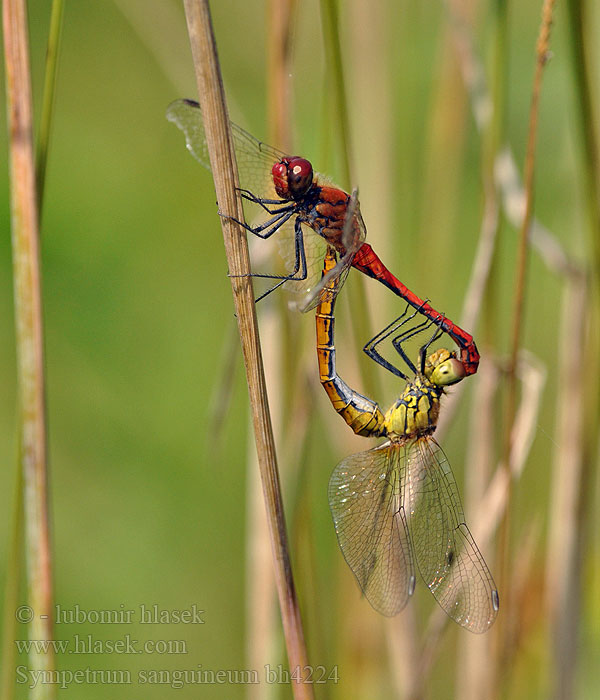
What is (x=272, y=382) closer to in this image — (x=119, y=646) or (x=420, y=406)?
(x=420, y=406)

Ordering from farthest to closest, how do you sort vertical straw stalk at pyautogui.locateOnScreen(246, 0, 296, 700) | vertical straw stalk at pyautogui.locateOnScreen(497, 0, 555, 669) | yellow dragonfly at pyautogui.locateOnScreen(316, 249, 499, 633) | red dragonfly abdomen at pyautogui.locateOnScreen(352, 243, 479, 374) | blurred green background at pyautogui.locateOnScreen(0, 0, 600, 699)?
blurred green background at pyautogui.locateOnScreen(0, 0, 600, 699), red dragonfly abdomen at pyautogui.locateOnScreen(352, 243, 479, 374), yellow dragonfly at pyautogui.locateOnScreen(316, 249, 499, 633), vertical straw stalk at pyautogui.locateOnScreen(246, 0, 296, 700), vertical straw stalk at pyautogui.locateOnScreen(497, 0, 555, 669)

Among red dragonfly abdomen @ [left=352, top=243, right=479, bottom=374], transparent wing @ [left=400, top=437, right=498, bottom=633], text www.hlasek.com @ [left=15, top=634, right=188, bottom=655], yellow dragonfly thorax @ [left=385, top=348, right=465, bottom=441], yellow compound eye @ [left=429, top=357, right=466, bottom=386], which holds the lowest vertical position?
text www.hlasek.com @ [left=15, top=634, right=188, bottom=655]

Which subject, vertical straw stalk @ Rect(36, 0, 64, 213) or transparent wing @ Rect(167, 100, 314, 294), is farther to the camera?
transparent wing @ Rect(167, 100, 314, 294)

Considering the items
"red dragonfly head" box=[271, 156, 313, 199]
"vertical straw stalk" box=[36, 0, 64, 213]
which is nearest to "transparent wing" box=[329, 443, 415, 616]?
"red dragonfly head" box=[271, 156, 313, 199]

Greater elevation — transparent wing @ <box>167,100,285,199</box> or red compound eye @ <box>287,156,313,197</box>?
transparent wing @ <box>167,100,285,199</box>

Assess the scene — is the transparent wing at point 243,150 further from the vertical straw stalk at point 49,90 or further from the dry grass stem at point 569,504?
the dry grass stem at point 569,504

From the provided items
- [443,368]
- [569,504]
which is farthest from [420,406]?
[569,504]

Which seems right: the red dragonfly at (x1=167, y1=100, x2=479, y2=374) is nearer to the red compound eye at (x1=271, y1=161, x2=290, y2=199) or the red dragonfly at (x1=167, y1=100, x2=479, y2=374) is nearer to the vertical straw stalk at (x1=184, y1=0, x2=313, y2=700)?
the red compound eye at (x1=271, y1=161, x2=290, y2=199)

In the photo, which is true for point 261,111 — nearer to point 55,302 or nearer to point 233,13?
point 233,13
